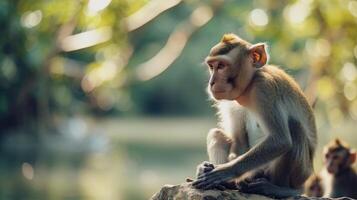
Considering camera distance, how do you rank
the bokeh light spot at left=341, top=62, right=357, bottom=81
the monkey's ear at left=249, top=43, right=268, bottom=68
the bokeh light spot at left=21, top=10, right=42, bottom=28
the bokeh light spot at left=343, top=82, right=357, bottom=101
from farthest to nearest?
the bokeh light spot at left=343, top=82, right=357, bottom=101, the bokeh light spot at left=341, top=62, right=357, bottom=81, the bokeh light spot at left=21, top=10, right=42, bottom=28, the monkey's ear at left=249, top=43, right=268, bottom=68

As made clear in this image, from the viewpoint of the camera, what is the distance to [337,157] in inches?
507

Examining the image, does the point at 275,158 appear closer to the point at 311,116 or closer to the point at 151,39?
the point at 311,116

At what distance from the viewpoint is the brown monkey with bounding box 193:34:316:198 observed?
8.30m

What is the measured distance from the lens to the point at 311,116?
29.6ft

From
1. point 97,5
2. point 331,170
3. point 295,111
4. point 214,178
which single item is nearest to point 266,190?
point 214,178

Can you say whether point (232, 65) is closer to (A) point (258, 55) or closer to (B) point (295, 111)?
(A) point (258, 55)

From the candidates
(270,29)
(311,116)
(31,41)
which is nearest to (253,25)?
(270,29)

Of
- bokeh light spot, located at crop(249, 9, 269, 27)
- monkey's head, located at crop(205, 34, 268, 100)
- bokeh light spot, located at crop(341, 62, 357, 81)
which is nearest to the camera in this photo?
monkey's head, located at crop(205, 34, 268, 100)

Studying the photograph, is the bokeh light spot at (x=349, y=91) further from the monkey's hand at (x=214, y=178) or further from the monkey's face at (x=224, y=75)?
the monkey's hand at (x=214, y=178)

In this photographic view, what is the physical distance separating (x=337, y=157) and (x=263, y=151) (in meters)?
4.79

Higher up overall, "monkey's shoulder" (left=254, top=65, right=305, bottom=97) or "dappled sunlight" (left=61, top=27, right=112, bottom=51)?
"dappled sunlight" (left=61, top=27, right=112, bottom=51)

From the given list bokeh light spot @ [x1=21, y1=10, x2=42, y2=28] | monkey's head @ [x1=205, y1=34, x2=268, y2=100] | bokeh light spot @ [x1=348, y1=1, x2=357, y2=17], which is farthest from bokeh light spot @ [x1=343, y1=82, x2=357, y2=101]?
monkey's head @ [x1=205, y1=34, x2=268, y2=100]

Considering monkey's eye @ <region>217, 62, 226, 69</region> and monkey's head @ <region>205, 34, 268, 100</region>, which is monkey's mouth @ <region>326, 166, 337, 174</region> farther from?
monkey's eye @ <region>217, 62, 226, 69</region>

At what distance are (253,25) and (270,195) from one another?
25.9 ft
